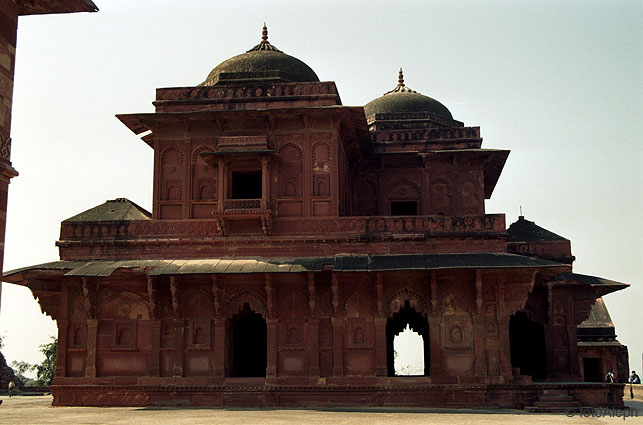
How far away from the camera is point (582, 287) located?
984 inches

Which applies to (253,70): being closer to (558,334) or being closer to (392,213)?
(392,213)

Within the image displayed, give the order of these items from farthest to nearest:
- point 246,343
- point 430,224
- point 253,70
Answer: point 246,343 → point 253,70 → point 430,224

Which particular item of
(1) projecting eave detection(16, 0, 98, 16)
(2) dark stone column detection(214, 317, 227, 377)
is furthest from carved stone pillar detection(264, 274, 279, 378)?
(1) projecting eave detection(16, 0, 98, 16)

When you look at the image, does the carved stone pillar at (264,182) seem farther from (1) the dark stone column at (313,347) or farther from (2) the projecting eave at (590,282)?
(2) the projecting eave at (590,282)

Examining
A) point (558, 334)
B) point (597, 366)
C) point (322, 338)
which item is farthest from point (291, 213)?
point (597, 366)

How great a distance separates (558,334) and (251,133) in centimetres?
1168

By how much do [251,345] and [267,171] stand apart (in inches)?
275

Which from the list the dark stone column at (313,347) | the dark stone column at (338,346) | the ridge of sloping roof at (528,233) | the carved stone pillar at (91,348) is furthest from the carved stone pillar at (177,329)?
the ridge of sloping roof at (528,233)

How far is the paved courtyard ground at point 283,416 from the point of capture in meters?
15.8

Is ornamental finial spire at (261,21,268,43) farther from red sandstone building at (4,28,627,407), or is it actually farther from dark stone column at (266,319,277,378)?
dark stone column at (266,319,277,378)

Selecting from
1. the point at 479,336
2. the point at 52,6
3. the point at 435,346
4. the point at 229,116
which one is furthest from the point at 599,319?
the point at 52,6

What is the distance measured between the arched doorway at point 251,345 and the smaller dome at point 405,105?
9157 millimetres

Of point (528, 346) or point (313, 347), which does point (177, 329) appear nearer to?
point (313, 347)

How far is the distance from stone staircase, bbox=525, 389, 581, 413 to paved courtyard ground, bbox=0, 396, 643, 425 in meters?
0.54
